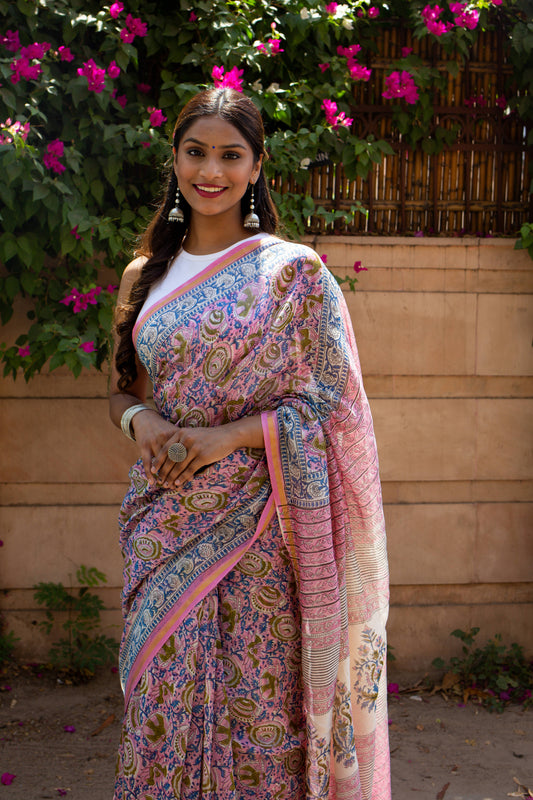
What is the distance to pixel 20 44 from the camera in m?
2.98

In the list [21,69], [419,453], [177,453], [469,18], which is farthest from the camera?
[419,453]

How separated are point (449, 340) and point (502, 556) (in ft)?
3.46

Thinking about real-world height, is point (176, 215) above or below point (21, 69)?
below

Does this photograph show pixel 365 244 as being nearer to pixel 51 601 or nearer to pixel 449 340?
pixel 449 340

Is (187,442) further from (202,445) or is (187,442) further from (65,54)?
(65,54)

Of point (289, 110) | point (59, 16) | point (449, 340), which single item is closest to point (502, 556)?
point (449, 340)

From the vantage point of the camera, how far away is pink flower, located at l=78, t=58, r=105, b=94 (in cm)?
289

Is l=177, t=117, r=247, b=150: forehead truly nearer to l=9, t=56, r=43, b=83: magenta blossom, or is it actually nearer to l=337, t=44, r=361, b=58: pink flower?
l=9, t=56, r=43, b=83: magenta blossom

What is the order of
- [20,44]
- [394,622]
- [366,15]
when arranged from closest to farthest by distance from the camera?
[20,44] → [366,15] → [394,622]

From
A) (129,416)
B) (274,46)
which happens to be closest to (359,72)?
(274,46)

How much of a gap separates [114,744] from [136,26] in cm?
282

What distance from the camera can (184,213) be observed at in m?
2.10

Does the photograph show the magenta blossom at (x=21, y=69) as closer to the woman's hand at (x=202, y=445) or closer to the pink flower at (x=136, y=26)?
the pink flower at (x=136, y=26)

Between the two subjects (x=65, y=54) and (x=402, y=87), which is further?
(x=402, y=87)
